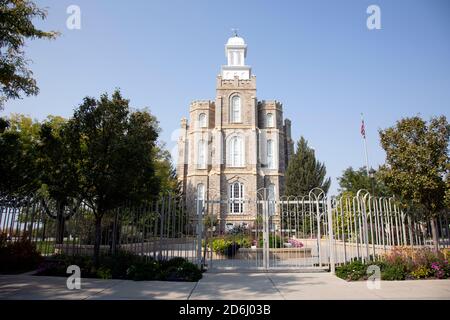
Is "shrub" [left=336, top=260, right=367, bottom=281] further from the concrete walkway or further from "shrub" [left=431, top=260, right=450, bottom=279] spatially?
"shrub" [left=431, top=260, right=450, bottom=279]

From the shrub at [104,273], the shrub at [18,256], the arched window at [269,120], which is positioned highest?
the arched window at [269,120]

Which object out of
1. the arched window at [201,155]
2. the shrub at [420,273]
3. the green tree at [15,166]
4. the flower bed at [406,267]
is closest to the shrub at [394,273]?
the flower bed at [406,267]

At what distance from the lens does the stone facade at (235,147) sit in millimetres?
37719

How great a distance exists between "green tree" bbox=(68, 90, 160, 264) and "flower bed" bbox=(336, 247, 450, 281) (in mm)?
6978

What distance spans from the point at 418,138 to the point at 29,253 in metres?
14.2

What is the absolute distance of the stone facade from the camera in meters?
37.7

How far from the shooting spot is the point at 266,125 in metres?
40.8

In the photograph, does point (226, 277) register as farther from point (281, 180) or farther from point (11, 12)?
point (281, 180)

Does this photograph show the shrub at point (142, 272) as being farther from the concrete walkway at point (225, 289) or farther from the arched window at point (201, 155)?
the arched window at point (201, 155)

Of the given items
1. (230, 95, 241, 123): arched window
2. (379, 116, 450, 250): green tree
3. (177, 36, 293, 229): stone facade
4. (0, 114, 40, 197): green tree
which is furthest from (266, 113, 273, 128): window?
(379, 116, 450, 250): green tree

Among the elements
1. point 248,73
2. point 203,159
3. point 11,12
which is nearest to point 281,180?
point 203,159

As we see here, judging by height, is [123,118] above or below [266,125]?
below

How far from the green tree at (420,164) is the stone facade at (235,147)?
25.3 metres
